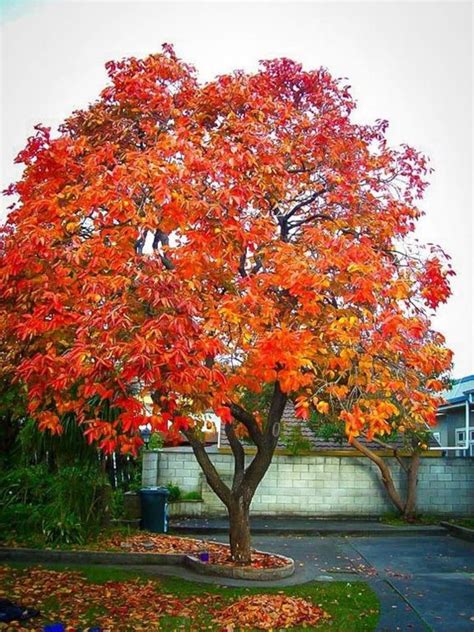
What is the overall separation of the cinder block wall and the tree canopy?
6303mm

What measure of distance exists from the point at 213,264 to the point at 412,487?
32.2ft

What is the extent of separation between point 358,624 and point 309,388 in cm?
264

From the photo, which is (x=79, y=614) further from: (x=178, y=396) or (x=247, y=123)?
(x=247, y=123)

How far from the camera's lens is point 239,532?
938 cm

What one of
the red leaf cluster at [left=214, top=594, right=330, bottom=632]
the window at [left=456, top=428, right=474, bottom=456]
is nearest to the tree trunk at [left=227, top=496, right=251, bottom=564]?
the red leaf cluster at [left=214, top=594, right=330, bottom=632]

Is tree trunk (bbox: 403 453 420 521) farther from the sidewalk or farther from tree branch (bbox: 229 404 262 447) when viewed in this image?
tree branch (bbox: 229 404 262 447)

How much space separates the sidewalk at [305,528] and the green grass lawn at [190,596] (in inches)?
174

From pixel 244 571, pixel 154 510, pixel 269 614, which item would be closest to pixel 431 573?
pixel 244 571

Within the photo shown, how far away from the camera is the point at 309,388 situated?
26.7 feet

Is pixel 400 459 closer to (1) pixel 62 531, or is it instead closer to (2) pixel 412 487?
(2) pixel 412 487

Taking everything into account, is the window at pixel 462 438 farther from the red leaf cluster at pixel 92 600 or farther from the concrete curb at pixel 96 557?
the red leaf cluster at pixel 92 600

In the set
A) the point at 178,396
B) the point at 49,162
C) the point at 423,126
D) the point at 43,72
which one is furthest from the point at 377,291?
the point at 43,72

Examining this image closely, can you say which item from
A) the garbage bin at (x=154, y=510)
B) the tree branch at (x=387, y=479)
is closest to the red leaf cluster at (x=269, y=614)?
the garbage bin at (x=154, y=510)

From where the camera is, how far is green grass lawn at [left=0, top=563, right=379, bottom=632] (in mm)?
6484
